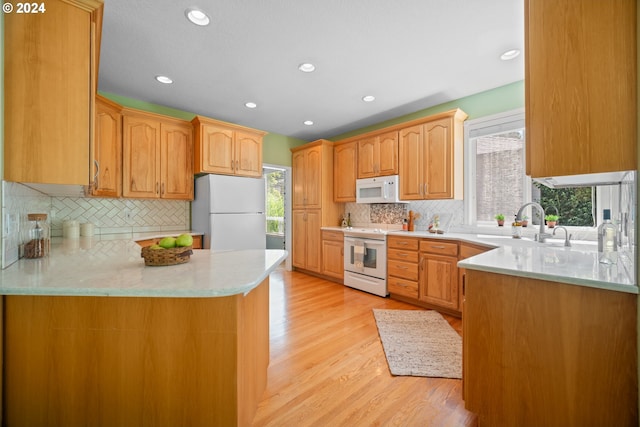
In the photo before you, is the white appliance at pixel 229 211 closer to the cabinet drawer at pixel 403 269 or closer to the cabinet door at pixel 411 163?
the cabinet drawer at pixel 403 269

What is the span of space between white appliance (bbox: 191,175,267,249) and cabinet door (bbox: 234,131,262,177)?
18 cm

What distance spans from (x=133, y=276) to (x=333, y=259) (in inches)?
136

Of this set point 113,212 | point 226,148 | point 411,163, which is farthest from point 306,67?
point 113,212

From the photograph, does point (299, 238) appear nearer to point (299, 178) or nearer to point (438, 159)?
point (299, 178)

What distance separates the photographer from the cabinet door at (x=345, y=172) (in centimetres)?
444

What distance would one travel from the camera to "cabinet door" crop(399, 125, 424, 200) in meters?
3.60

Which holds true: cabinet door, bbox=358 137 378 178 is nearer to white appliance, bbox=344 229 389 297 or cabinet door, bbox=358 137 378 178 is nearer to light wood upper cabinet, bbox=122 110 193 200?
white appliance, bbox=344 229 389 297

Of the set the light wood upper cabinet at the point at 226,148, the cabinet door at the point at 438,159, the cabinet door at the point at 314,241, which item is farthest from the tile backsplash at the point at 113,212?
the cabinet door at the point at 438,159

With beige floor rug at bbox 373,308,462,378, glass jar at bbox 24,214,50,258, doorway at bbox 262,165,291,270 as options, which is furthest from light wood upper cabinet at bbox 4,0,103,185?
doorway at bbox 262,165,291,270

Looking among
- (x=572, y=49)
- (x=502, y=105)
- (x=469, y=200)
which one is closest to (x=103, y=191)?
(x=572, y=49)

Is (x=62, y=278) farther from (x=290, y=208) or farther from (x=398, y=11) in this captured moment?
(x=290, y=208)

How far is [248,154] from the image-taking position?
4.11 meters

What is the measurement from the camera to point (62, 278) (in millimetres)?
1059

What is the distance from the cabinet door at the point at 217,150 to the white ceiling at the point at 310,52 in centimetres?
36
